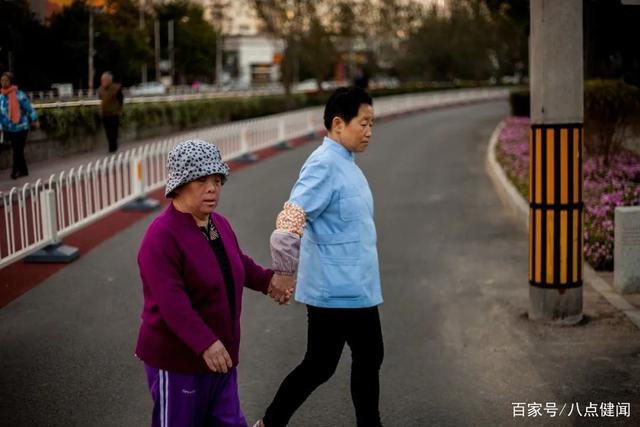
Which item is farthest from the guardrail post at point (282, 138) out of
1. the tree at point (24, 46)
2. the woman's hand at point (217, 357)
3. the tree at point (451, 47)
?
the tree at point (451, 47)

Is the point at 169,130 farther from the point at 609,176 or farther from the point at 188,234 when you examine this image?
the point at 188,234

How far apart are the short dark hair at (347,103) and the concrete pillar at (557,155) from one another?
258 cm

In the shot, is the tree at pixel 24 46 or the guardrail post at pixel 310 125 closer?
the tree at pixel 24 46

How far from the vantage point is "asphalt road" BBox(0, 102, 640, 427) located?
16.2 ft

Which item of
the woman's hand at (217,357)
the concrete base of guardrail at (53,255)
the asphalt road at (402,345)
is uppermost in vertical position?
the woman's hand at (217,357)

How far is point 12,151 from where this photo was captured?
947 centimetres

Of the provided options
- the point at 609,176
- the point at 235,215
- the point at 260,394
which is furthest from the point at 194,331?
the point at 609,176

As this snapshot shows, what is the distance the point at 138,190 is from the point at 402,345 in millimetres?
7200

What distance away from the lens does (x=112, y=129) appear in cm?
1458

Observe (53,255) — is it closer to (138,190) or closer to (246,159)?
(138,190)

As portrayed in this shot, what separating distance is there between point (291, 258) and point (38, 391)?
2.39 metres

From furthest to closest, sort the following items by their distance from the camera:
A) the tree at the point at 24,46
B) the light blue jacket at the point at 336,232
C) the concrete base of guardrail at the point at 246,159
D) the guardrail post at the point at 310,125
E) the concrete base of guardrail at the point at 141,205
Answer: the guardrail post at the point at 310,125 < the concrete base of guardrail at the point at 246,159 < the concrete base of guardrail at the point at 141,205 < the tree at the point at 24,46 < the light blue jacket at the point at 336,232

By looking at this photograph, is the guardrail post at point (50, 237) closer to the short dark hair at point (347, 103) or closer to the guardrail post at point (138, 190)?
the guardrail post at point (138, 190)

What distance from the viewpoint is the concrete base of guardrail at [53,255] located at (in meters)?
9.12
